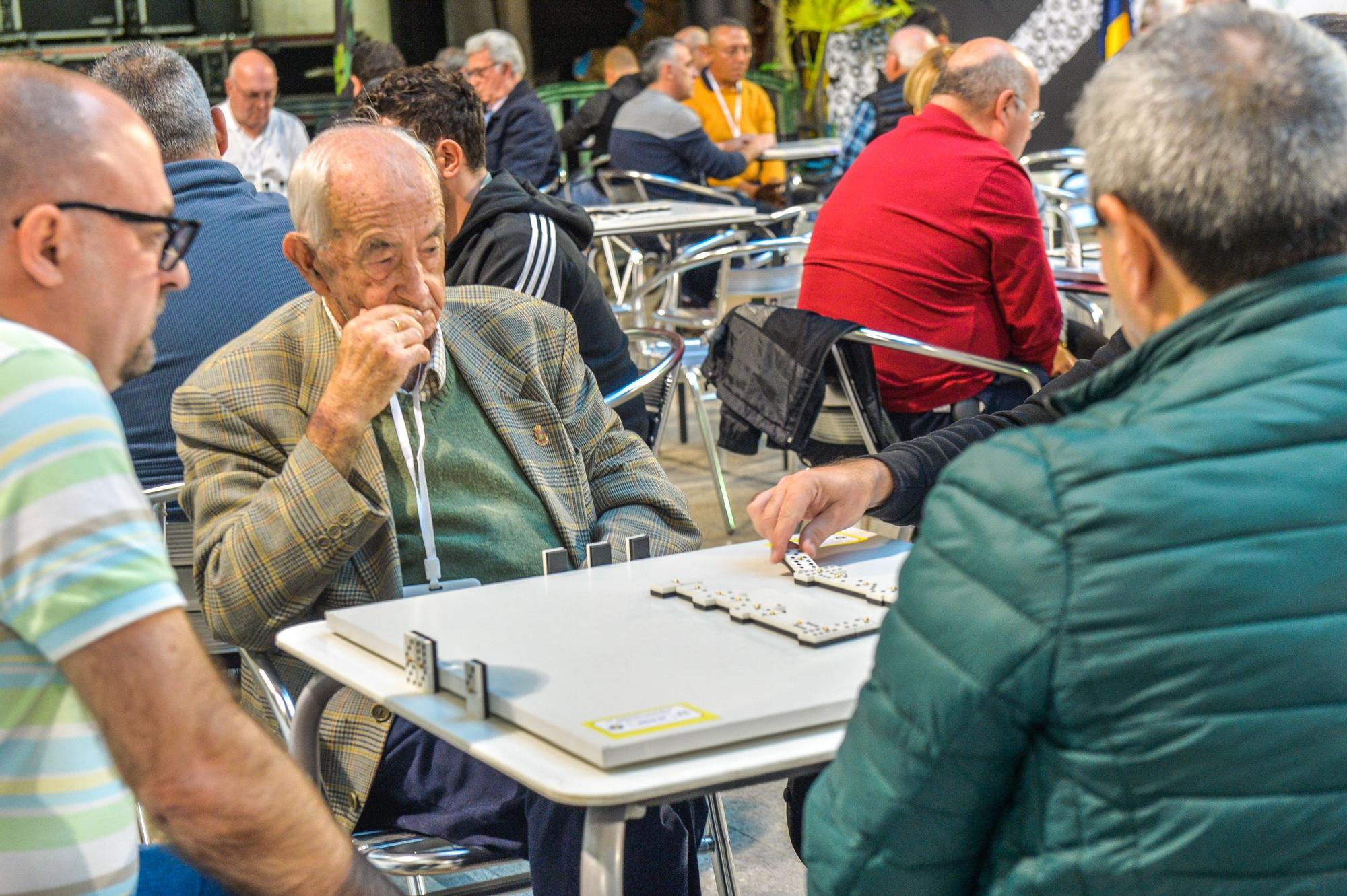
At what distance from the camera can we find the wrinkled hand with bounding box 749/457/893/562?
1.80m

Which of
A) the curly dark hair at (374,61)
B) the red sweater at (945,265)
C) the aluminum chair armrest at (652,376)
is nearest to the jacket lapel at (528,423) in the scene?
the aluminum chair armrest at (652,376)

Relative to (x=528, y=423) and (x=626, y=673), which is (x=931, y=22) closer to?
(x=528, y=423)

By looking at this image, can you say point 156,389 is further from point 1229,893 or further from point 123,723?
point 1229,893

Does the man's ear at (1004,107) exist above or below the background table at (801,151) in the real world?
above

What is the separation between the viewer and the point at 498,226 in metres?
3.36

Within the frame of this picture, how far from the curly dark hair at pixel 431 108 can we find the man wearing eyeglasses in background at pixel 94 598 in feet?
7.77

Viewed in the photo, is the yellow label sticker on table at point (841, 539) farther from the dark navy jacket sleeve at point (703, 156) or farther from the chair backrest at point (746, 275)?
the dark navy jacket sleeve at point (703, 156)

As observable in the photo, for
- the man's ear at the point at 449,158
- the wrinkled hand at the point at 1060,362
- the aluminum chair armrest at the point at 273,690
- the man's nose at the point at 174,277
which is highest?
the man's nose at the point at 174,277

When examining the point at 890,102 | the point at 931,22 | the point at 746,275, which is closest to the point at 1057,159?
the point at 890,102

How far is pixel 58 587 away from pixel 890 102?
7453 mm

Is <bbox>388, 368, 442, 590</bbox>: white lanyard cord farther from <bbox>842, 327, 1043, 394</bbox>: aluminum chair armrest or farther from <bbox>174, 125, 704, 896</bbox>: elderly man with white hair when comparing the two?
<bbox>842, 327, 1043, 394</bbox>: aluminum chair armrest

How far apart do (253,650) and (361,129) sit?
0.83m

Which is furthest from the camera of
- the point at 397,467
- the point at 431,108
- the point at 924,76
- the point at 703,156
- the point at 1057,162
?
the point at 703,156

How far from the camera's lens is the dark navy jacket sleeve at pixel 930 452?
2027 millimetres
